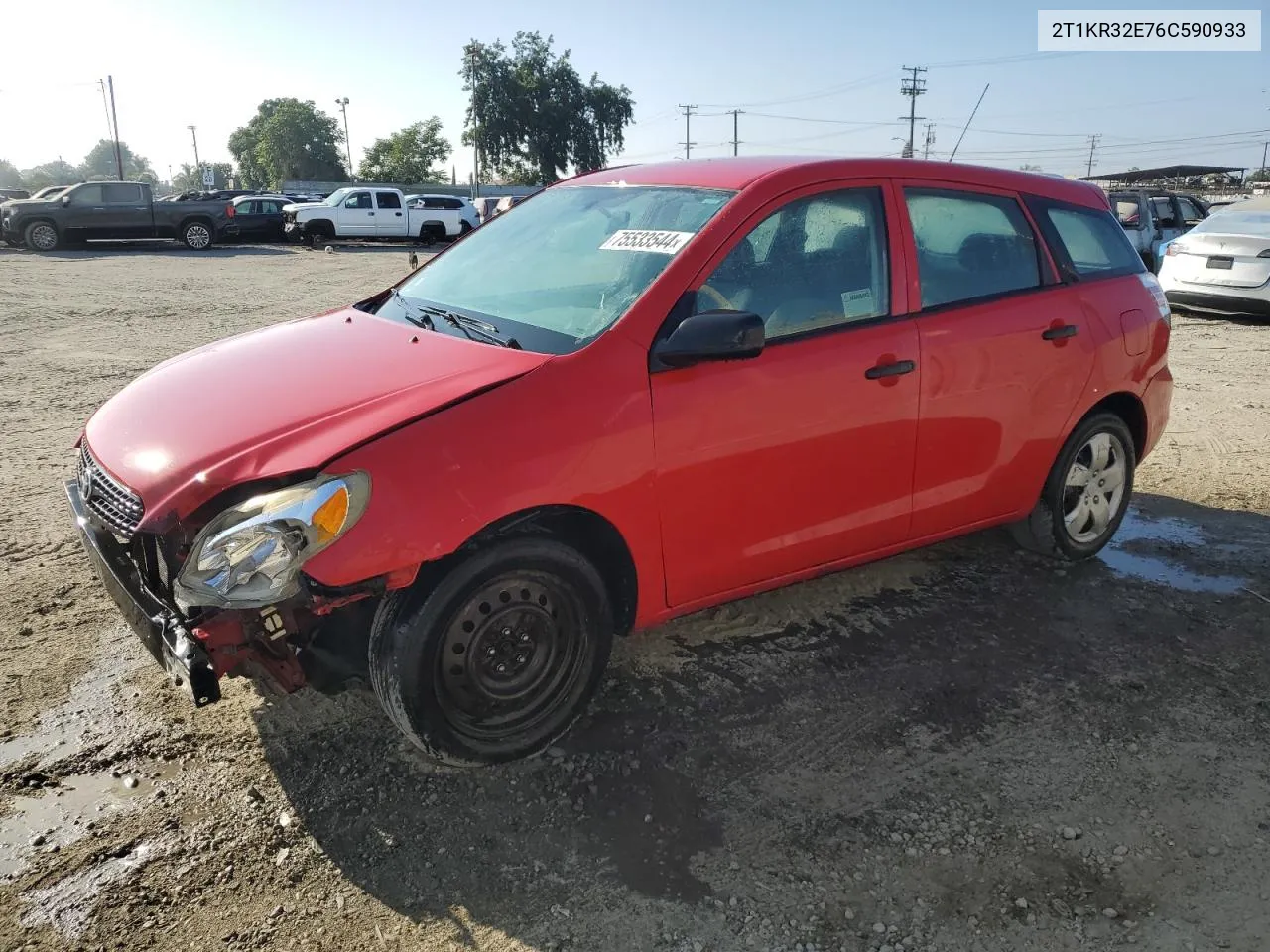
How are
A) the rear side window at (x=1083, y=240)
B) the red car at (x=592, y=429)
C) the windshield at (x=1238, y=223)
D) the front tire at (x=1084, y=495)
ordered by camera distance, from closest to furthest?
the red car at (x=592, y=429) < the rear side window at (x=1083, y=240) < the front tire at (x=1084, y=495) < the windshield at (x=1238, y=223)

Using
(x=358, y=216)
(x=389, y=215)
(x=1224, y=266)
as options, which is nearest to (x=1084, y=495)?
(x=1224, y=266)

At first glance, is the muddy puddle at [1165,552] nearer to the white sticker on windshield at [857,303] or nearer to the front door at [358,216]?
the white sticker on windshield at [857,303]

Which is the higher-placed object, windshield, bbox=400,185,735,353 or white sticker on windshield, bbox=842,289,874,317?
windshield, bbox=400,185,735,353

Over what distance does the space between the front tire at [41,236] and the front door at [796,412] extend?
25.7 m

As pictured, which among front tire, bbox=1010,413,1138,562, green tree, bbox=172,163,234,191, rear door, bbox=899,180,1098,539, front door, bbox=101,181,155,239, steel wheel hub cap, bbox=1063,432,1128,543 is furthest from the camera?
green tree, bbox=172,163,234,191

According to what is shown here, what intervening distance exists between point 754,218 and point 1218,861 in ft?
7.82

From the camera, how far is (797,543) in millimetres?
3422

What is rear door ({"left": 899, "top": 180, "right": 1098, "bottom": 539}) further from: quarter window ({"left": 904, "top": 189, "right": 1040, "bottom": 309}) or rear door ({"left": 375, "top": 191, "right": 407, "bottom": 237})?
rear door ({"left": 375, "top": 191, "right": 407, "bottom": 237})

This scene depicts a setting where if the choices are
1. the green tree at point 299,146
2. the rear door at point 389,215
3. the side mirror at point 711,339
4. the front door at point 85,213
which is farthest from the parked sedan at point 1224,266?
the green tree at point 299,146

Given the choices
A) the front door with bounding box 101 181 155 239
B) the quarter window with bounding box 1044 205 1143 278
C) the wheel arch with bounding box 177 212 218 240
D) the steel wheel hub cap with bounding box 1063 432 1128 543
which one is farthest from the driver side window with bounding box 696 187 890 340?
the wheel arch with bounding box 177 212 218 240

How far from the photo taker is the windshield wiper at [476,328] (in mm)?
3084

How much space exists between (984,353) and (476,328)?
2.02 m

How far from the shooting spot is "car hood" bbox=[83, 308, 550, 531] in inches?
101

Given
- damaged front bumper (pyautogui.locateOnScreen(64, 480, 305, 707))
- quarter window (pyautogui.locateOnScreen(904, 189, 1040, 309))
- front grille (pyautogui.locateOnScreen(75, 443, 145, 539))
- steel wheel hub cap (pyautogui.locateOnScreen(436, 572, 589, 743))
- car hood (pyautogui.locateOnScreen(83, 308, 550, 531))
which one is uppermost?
quarter window (pyautogui.locateOnScreen(904, 189, 1040, 309))
